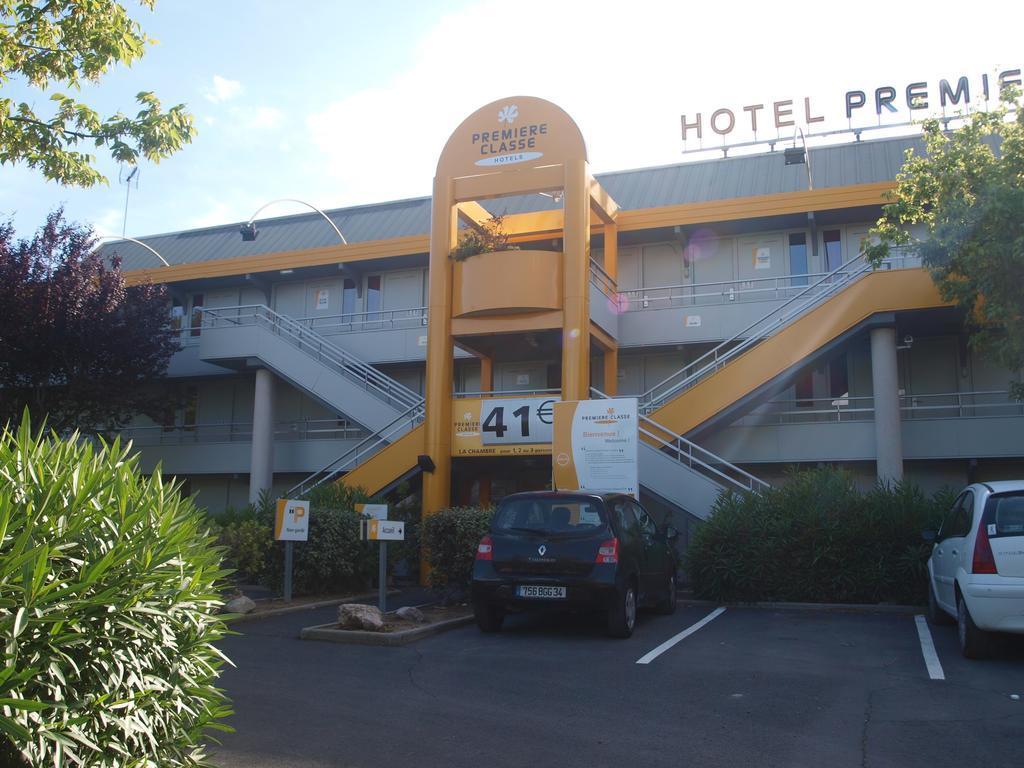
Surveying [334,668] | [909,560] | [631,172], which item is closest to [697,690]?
[334,668]

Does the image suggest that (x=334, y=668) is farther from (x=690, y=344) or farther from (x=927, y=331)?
(x=927, y=331)

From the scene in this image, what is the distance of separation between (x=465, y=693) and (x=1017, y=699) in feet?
14.0

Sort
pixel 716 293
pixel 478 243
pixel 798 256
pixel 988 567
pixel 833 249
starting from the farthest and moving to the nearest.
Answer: pixel 716 293, pixel 798 256, pixel 833 249, pixel 478 243, pixel 988 567

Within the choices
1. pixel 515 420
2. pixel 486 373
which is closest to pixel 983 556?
pixel 515 420

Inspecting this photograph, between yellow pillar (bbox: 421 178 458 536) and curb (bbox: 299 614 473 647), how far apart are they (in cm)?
816

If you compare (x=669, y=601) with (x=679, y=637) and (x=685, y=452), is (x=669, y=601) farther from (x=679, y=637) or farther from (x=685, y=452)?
(x=685, y=452)

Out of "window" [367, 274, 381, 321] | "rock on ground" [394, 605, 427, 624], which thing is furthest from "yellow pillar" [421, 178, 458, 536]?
"rock on ground" [394, 605, 427, 624]

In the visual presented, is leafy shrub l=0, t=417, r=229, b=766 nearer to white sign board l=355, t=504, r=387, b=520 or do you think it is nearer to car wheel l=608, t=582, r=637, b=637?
car wheel l=608, t=582, r=637, b=637

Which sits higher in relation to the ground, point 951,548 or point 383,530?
point 383,530

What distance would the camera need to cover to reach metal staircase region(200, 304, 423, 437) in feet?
70.0

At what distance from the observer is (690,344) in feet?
70.6

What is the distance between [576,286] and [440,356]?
10.6ft

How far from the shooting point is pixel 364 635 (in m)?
9.76

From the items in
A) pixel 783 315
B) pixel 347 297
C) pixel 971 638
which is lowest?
pixel 971 638
